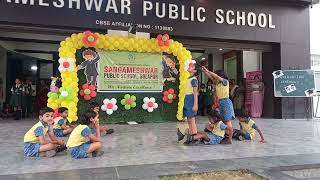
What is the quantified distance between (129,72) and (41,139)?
5321 millimetres

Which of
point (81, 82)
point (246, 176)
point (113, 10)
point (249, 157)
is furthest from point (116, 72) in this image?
point (246, 176)

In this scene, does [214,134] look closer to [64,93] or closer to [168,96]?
[168,96]

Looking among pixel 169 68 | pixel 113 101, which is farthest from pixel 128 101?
pixel 169 68

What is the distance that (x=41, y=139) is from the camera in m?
5.68

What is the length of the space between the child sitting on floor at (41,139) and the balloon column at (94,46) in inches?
149

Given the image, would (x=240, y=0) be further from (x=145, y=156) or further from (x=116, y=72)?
(x=145, y=156)

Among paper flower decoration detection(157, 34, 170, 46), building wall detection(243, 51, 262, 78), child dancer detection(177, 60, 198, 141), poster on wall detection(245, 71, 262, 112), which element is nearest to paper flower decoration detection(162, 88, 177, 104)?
paper flower decoration detection(157, 34, 170, 46)

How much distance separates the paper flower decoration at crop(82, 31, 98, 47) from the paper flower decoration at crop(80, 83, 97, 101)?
1.23 m

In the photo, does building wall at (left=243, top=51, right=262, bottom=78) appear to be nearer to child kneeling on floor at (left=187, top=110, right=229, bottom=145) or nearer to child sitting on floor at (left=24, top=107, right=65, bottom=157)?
child kneeling on floor at (left=187, top=110, right=229, bottom=145)

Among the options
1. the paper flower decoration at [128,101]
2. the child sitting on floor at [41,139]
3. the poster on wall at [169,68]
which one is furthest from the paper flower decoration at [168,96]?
Result: the child sitting on floor at [41,139]

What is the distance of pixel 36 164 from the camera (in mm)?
5230

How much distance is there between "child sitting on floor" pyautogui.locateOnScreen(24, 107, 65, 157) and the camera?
561 cm

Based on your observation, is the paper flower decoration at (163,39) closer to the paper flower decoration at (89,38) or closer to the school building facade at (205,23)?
the school building facade at (205,23)

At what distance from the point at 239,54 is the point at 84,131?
1097cm
